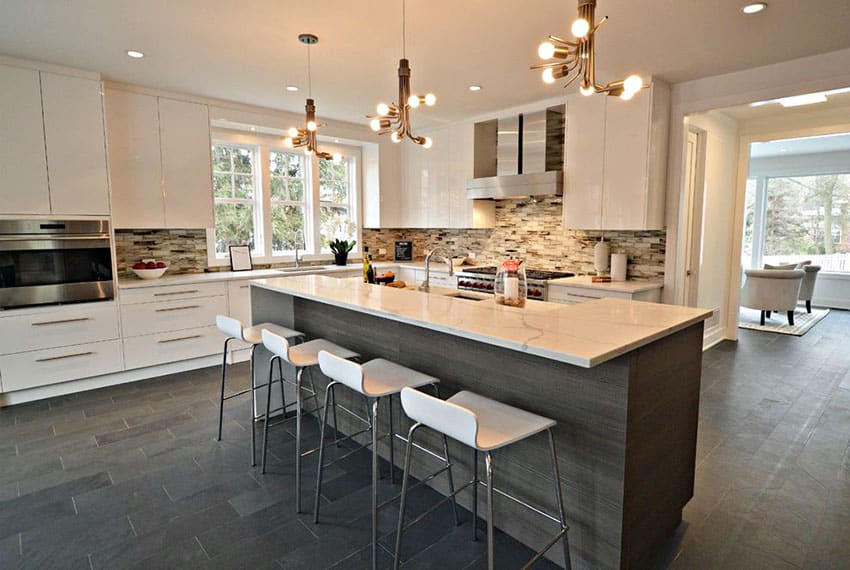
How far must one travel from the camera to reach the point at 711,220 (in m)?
5.13

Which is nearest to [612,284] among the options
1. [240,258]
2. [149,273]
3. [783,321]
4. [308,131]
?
[308,131]

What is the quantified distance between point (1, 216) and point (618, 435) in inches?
176

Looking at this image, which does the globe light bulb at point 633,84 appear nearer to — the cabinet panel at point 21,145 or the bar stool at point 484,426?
the bar stool at point 484,426

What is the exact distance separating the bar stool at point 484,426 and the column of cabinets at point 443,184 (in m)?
3.99

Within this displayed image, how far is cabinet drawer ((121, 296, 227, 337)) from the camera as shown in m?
4.14

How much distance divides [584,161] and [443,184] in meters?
1.92

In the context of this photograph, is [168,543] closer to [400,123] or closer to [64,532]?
[64,532]

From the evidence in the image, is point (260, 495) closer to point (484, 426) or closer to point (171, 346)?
point (484, 426)

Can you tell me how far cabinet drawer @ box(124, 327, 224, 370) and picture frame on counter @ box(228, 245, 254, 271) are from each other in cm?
88

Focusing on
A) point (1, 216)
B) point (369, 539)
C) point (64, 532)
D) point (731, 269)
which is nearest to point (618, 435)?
point (369, 539)

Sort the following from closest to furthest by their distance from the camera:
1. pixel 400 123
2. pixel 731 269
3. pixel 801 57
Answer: pixel 400 123 < pixel 801 57 < pixel 731 269

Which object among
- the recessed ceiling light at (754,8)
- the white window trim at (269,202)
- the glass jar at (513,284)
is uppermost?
the recessed ceiling light at (754,8)

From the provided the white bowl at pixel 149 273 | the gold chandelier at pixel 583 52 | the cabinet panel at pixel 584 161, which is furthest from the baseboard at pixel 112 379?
the gold chandelier at pixel 583 52

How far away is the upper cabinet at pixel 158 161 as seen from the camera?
4250 mm
